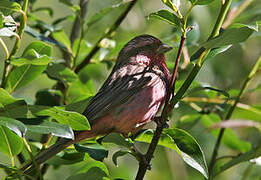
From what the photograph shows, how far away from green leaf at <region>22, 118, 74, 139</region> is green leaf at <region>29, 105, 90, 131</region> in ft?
0.19

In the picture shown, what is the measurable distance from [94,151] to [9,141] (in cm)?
54

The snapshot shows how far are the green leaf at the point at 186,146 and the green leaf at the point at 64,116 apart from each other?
521mm

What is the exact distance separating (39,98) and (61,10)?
3.69m

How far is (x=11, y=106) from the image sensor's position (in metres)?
2.60

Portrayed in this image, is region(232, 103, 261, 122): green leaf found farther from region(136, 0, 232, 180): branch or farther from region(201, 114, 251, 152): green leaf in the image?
region(136, 0, 232, 180): branch

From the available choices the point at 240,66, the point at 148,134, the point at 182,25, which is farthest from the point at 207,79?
the point at 182,25

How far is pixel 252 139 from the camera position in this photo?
5.75 meters

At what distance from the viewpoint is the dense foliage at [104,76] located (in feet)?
8.55

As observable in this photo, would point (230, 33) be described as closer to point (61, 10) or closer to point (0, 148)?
point (0, 148)

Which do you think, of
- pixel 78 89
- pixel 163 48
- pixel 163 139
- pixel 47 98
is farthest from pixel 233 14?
pixel 163 139

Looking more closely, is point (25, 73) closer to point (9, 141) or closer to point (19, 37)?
point (19, 37)

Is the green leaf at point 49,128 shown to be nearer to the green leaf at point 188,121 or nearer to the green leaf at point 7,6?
the green leaf at point 7,6

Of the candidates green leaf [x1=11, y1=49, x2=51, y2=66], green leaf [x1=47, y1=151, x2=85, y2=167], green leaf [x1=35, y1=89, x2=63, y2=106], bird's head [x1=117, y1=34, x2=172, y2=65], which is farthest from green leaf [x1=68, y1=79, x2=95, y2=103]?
green leaf [x1=11, y1=49, x2=51, y2=66]

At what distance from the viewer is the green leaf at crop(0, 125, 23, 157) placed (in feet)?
8.80
